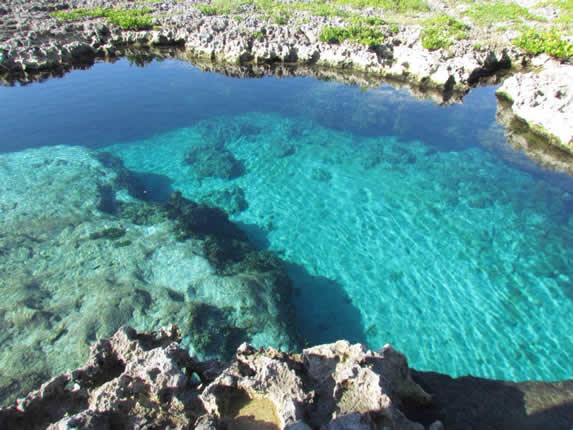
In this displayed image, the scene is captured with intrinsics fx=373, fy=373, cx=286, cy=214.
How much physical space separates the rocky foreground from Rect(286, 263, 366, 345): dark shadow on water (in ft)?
12.7

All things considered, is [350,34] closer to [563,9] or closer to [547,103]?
[547,103]

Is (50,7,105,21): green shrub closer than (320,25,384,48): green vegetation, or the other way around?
(320,25,384,48): green vegetation

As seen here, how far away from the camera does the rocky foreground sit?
5262 mm

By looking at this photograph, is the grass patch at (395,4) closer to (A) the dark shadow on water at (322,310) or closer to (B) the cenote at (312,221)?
(B) the cenote at (312,221)

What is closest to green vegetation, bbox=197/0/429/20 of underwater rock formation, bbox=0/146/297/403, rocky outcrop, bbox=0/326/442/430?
underwater rock formation, bbox=0/146/297/403

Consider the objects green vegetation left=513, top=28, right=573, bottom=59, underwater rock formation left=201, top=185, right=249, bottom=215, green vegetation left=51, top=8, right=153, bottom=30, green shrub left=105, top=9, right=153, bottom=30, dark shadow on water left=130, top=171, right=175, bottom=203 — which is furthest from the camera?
green vegetation left=51, top=8, right=153, bottom=30

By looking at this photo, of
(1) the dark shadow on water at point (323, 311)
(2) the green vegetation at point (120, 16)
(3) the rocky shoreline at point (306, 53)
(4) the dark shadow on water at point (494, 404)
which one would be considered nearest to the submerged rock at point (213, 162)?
(1) the dark shadow on water at point (323, 311)

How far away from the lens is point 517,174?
56.8 feet

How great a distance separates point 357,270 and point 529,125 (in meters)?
14.7

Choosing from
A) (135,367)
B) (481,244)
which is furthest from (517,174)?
(135,367)

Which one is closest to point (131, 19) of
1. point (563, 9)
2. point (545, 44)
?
point (545, 44)

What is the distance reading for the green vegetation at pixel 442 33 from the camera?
27.4m

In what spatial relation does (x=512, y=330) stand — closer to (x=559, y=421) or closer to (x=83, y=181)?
(x=559, y=421)

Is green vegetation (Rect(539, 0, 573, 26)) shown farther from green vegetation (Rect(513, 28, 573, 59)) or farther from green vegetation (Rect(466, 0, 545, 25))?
green vegetation (Rect(513, 28, 573, 59))
